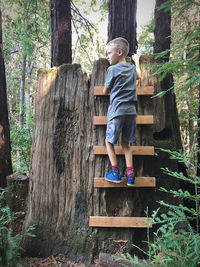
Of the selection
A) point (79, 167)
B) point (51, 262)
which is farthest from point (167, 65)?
point (51, 262)

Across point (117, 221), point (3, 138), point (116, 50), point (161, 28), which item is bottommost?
point (117, 221)

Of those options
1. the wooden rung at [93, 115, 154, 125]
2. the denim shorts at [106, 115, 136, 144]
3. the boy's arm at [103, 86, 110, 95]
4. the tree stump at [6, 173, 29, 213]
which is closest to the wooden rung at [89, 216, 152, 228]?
the denim shorts at [106, 115, 136, 144]

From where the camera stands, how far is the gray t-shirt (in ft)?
9.38

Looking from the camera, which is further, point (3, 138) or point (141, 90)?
point (3, 138)

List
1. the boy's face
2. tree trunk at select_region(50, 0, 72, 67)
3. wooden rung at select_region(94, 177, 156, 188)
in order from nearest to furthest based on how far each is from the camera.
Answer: wooden rung at select_region(94, 177, 156, 188), the boy's face, tree trunk at select_region(50, 0, 72, 67)

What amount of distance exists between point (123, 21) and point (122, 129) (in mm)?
2011

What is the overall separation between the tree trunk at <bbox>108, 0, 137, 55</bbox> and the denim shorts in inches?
56.1

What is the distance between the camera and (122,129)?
2939mm

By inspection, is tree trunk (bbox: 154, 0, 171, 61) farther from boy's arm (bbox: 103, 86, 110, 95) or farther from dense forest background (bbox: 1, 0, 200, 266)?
boy's arm (bbox: 103, 86, 110, 95)

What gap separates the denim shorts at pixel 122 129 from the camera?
282 centimetres

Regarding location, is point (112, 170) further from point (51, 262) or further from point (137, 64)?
point (137, 64)

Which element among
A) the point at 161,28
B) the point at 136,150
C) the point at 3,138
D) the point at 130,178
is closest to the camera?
the point at 130,178

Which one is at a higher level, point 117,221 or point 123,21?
point 123,21

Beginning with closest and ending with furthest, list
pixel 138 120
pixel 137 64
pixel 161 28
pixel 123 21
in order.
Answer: pixel 138 120 < pixel 137 64 < pixel 123 21 < pixel 161 28
